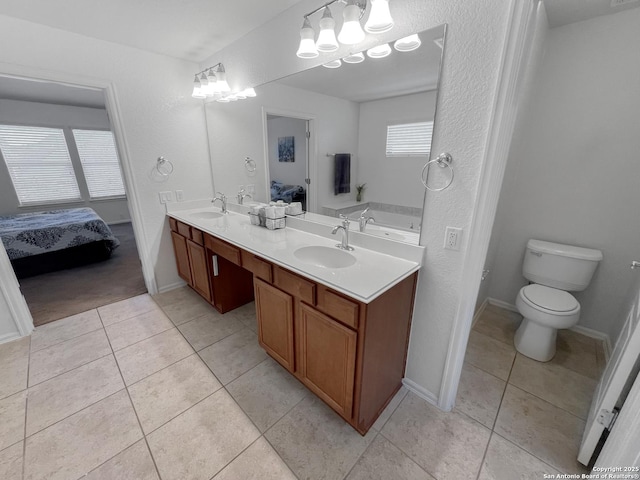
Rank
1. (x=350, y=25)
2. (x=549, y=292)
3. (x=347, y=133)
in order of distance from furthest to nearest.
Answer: (x=549, y=292) → (x=347, y=133) → (x=350, y=25)

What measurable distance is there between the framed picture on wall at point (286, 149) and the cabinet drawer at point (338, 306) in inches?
48.9

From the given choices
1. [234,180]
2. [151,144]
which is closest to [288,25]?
[234,180]

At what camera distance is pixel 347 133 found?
1705 millimetres

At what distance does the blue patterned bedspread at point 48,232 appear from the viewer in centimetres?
301

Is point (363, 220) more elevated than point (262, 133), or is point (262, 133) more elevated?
point (262, 133)

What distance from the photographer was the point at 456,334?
53.7 inches

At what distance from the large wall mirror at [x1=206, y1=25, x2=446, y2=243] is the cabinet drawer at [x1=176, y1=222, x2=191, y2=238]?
66 cm

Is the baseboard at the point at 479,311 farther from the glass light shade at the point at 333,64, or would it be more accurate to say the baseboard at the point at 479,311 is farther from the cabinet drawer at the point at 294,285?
the glass light shade at the point at 333,64

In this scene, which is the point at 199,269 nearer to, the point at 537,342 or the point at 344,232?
the point at 344,232

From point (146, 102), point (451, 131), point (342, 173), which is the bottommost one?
point (342, 173)

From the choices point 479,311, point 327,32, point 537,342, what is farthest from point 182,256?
point 537,342

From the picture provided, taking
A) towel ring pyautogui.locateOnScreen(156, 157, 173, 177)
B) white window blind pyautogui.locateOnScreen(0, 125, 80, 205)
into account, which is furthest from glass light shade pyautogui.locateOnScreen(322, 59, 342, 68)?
white window blind pyautogui.locateOnScreen(0, 125, 80, 205)

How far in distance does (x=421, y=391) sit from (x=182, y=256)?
7.72 feet

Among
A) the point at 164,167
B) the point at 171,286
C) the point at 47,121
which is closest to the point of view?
the point at 164,167
